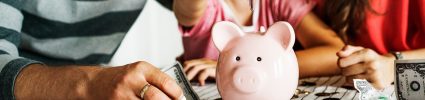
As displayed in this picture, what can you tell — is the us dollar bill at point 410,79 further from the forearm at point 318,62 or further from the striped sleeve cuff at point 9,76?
the striped sleeve cuff at point 9,76

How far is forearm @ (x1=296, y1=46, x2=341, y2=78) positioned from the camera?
3.51 ft

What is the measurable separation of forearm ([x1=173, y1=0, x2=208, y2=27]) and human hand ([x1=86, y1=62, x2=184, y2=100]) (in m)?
0.51

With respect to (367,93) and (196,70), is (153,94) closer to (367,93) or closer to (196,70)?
(367,93)

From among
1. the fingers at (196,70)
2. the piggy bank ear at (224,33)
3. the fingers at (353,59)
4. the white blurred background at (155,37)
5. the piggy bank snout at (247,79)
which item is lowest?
the white blurred background at (155,37)

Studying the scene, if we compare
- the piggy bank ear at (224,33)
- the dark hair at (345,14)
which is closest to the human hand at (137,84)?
the piggy bank ear at (224,33)

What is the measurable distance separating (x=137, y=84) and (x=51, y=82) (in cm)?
12

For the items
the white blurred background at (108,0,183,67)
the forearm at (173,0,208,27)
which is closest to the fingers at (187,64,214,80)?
the forearm at (173,0,208,27)

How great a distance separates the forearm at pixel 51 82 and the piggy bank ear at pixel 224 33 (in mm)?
146

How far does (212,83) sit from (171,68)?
0.28m

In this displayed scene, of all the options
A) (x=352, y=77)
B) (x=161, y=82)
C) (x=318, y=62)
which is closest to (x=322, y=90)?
(x=352, y=77)

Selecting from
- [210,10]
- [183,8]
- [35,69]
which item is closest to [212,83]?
[183,8]

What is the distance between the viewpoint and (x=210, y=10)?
131 centimetres

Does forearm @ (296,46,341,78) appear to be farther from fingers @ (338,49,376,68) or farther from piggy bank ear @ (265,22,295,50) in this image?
piggy bank ear @ (265,22,295,50)

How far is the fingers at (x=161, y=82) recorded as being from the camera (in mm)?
596
